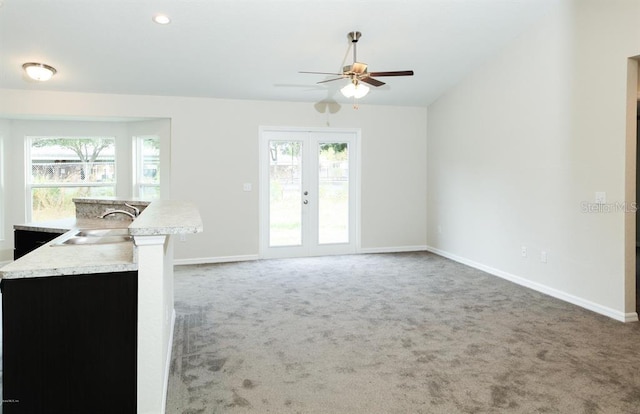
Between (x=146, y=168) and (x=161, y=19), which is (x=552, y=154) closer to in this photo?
(x=161, y=19)

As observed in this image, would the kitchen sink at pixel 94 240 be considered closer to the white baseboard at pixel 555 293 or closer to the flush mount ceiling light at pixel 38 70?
the flush mount ceiling light at pixel 38 70

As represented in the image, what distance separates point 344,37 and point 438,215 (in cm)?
340

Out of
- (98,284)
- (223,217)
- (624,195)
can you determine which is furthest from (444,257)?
(98,284)

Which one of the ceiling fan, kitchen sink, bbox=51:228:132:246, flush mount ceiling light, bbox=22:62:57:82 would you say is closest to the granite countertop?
kitchen sink, bbox=51:228:132:246

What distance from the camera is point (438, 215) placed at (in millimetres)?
6707

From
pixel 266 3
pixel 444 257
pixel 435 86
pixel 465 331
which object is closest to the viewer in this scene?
pixel 465 331

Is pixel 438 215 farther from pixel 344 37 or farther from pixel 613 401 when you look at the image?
pixel 613 401

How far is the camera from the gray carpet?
234 centimetres

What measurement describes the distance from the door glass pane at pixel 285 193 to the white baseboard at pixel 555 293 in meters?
2.51

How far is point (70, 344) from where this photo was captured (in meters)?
1.92

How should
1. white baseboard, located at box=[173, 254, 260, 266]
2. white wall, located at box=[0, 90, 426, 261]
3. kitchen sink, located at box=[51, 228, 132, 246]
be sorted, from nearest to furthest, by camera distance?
kitchen sink, located at box=[51, 228, 132, 246] < white wall, located at box=[0, 90, 426, 261] < white baseboard, located at box=[173, 254, 260, 266]

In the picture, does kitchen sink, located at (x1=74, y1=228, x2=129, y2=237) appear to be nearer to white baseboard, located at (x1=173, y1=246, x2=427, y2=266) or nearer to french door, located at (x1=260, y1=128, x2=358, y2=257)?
white baseboard, located at (x1=173, y1=246, x2=427, y2=266)

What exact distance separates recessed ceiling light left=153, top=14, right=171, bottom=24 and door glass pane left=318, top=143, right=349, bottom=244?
3099 millimetres

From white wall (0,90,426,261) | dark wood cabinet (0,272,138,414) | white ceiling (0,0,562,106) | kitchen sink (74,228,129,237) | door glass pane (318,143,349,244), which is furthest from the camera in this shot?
door glass pane (318,143,349,244)
